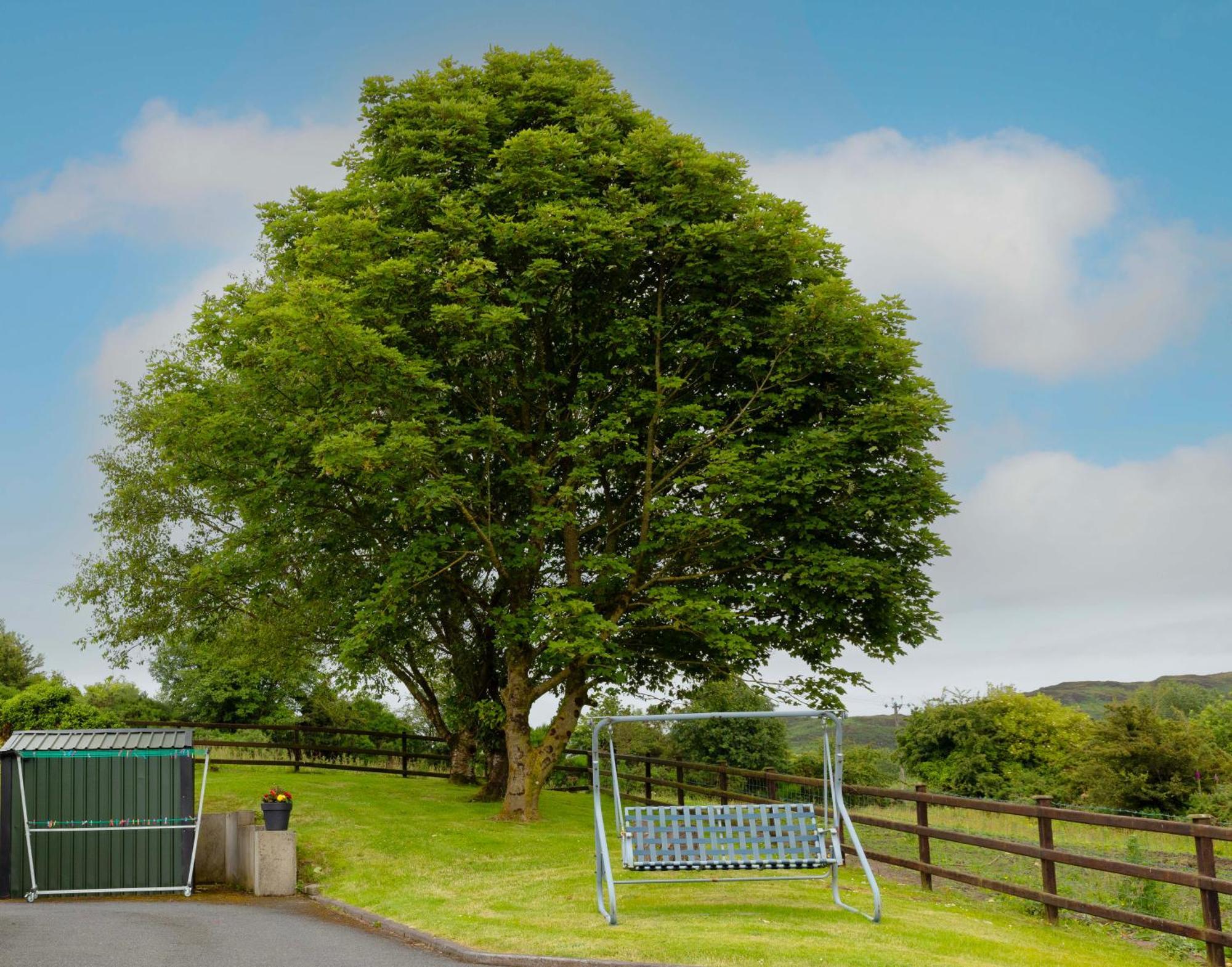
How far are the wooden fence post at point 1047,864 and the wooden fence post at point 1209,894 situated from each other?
181cm

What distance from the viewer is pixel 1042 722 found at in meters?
37.3

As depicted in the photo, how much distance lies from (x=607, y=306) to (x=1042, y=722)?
25.3 metres

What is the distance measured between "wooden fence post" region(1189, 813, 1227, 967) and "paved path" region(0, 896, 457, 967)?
22.0ft

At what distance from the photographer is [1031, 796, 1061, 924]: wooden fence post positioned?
1177cm

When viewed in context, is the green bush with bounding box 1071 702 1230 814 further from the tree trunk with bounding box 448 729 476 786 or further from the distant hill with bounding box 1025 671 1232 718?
the distant hill with bounding box 1025 671 1232 718

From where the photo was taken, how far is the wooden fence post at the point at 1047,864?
464 inches

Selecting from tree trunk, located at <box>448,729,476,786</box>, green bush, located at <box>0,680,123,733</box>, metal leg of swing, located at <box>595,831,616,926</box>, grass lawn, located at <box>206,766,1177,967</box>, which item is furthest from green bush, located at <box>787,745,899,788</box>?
metal leg of swing, located at <box>595,831,616,926</box>

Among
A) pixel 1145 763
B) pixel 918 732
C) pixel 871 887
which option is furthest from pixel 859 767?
pixel 871 887

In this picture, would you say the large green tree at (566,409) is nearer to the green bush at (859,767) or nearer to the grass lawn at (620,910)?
the grass lawn at (620,910)

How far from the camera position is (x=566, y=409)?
20844mm

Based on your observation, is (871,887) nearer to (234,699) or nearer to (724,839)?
(724,839)

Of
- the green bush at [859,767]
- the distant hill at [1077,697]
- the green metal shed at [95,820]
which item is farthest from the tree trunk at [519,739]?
the distant hill at [1077,697]

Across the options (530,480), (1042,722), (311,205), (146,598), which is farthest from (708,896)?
(1042,722)

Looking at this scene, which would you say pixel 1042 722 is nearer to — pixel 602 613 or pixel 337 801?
pixel 602 613
